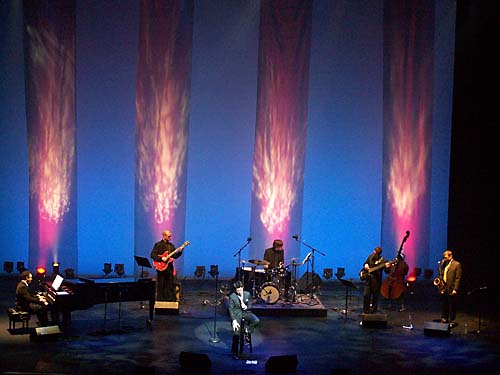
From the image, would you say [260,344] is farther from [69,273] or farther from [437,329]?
[69,273]

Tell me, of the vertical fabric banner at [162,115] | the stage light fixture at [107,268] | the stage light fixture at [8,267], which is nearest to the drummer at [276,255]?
the vertical fabric banner at [162,115]

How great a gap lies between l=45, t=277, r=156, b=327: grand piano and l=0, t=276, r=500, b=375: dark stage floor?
0.50 metres

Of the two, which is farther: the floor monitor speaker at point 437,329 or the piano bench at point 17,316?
the floor monitor speaker at point 437,329

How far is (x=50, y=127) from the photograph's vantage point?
637 inches

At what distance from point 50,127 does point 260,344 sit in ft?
25.4

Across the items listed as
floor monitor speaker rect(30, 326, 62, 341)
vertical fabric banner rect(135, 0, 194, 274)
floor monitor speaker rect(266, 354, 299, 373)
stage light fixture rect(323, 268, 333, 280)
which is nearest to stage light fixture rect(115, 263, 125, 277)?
vertical fabric banner rect(135, 0, 194, 274)

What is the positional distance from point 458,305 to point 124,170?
8.02 metres

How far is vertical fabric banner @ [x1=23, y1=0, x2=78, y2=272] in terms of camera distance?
1616 cm

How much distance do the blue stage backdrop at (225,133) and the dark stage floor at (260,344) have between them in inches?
126

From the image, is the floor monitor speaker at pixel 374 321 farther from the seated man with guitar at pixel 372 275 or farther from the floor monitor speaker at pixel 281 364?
the floor monitor speaker at pixel 281 364

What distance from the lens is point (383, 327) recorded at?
12.4 m

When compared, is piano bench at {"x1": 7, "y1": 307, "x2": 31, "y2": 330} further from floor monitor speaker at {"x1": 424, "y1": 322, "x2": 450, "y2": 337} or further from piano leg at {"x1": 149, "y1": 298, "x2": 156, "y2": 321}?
floor monitor speaker at {"x1": 424, "y1": 322, "x2": 450, "y2": 337}

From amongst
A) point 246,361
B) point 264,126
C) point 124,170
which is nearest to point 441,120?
point 264,126

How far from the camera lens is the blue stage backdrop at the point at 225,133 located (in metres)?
17.2
